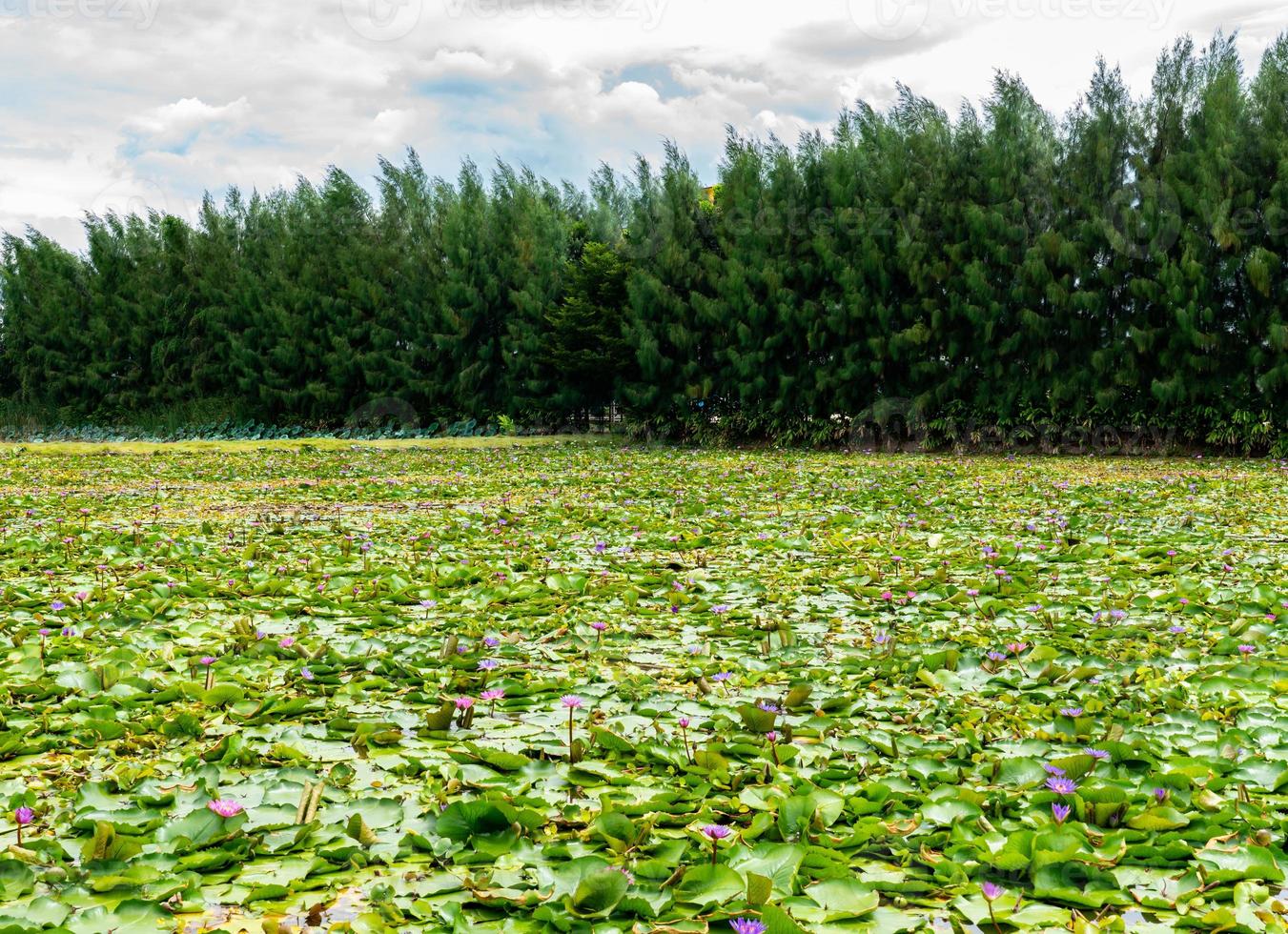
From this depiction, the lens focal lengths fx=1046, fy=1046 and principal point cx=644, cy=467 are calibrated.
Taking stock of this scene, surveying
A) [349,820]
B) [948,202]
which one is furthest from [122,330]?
[349,820]

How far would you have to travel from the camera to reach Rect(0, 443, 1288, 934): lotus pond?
193cm

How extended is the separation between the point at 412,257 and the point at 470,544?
15706 mm

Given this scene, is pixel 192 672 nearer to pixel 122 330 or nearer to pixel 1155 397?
pixel 1155 397

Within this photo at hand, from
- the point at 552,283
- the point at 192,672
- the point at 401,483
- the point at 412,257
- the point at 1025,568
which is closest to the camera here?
the point at 192,672

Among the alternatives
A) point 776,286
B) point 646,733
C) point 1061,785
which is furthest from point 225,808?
point 776,286

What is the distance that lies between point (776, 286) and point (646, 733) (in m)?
14.3

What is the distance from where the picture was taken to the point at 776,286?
16469 mm

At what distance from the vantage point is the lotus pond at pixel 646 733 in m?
1.93

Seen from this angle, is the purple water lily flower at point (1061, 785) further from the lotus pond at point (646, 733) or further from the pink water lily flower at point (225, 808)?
the pink water lily flower at point (225, 808)

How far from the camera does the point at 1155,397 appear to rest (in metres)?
13.9

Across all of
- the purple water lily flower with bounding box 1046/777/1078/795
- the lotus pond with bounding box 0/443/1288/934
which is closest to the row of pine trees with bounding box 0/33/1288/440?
the lotus pond with bounding box 0/443/1288/934

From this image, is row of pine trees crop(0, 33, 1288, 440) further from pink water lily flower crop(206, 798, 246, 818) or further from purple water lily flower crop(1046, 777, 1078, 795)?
pink water lily flower crop(206, 798, 246, 818)

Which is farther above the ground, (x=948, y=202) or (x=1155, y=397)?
(x=948, y=202)

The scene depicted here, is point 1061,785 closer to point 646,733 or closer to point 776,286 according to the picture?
point 646,733
